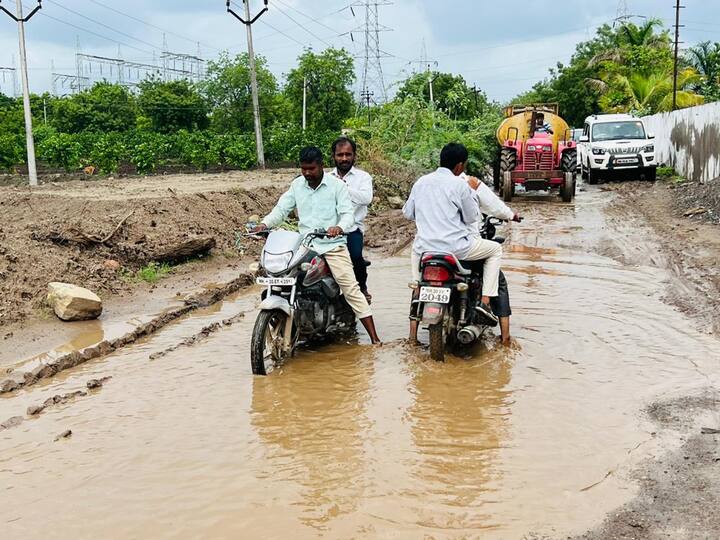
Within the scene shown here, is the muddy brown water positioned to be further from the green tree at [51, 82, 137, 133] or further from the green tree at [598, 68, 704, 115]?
the green tree at [51, 82, 137, 133]

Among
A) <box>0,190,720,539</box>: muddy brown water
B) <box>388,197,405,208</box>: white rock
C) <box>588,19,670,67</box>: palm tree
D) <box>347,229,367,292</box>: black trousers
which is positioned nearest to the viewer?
<box>0,190,720,539</box>: muddy brown water

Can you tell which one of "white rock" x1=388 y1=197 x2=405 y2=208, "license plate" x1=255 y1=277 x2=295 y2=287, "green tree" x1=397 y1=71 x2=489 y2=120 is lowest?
"license plate" x1=255 y1=277 x2=295 y2=287

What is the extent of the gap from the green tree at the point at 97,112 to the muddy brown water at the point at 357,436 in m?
44.8

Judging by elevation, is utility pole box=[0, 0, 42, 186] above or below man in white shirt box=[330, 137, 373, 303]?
above

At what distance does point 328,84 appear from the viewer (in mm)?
52000

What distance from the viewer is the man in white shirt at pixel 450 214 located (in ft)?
21.6

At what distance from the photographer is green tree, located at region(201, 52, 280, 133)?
53531 millimetres

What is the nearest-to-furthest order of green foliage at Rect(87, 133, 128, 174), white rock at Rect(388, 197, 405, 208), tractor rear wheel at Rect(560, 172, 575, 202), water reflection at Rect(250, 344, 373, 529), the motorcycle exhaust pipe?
water reflection at Rect(250, 344, 373, 529) → the motorcycle exhaust pipe → white rock at Rect(388, 197, 405, 208) → tractor rear wheel at Rect(560, 172, 575, 202) → green foliage at Rect(87, 133, 128, 174)

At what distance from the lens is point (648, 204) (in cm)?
1830

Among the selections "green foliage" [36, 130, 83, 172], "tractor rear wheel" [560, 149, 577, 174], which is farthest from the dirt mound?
"green foliage" [36, 130, 83, 172]

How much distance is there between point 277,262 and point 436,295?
1.38 m

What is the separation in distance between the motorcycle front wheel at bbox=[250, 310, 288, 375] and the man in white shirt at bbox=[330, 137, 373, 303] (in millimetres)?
1261

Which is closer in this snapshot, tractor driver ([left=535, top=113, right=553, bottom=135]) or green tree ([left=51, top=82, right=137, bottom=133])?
tractor driver ([left=535, top=113, right=553, bottom=135])

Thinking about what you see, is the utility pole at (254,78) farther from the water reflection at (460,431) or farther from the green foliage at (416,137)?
the water reflection at (460,431)
